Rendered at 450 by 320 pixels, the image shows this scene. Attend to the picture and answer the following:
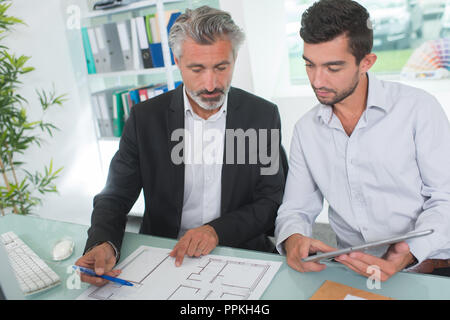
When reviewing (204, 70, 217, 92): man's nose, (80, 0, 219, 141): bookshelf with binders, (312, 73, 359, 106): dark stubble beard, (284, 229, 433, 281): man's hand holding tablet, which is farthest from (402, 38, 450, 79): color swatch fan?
(284, 229, 433, 281): man's hand holding tablet

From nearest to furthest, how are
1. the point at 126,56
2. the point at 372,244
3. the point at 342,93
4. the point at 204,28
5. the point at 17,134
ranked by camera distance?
1. the point at 372,244
2. the point at 342,93
3. the point at 204,28
4. the point at 17,134
5. the point at 126,56

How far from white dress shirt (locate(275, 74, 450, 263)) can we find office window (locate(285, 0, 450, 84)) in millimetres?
1648

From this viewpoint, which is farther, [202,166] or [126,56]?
A: [126,56]

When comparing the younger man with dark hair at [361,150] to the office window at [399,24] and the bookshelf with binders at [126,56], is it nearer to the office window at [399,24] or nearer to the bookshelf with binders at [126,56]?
the office window at [399,24]

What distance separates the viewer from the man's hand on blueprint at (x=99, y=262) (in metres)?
0.94

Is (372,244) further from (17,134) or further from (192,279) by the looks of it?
(17,134)

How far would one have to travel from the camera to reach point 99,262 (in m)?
0.99

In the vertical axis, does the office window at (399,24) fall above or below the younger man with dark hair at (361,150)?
above

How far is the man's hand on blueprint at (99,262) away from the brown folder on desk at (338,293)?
20.0 inches

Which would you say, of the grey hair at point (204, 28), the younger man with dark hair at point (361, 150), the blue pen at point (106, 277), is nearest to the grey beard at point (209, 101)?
the grey hair at point (204, 28)

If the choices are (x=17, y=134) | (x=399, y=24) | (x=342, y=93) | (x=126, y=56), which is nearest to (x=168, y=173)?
(x=342, y=93)

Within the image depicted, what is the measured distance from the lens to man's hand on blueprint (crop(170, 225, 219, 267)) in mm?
1034

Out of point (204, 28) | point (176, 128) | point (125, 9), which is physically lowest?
point (176, 128)

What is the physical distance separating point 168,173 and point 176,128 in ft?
0.59
